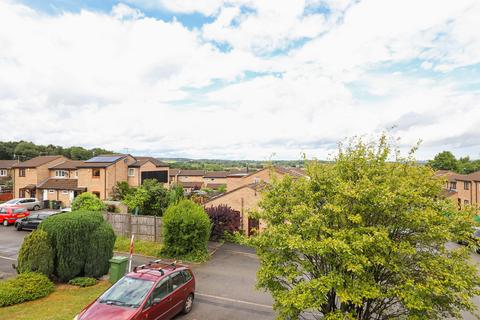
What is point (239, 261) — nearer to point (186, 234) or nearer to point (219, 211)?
point (186, 234)

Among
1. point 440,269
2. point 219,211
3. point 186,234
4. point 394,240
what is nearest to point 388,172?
point 394,240

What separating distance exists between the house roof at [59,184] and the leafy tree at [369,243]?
35.5m

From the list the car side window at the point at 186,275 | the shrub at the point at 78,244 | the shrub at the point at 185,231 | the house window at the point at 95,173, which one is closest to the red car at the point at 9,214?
the house window at the point at 95,173

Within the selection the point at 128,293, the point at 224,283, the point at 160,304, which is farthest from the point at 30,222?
the point at 160,304

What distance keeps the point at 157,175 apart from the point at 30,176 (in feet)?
52.0

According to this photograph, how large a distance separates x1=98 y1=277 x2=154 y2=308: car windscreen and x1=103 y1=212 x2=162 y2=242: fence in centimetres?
1109

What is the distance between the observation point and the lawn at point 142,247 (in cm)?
1838

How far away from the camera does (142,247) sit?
1928 centimetres

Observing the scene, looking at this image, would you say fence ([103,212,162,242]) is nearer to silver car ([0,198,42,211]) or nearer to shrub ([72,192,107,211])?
shrub ([72,192,107,211])

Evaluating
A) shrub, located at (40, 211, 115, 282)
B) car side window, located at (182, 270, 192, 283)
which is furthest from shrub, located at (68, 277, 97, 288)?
car side window, located at (182, 270, 192, 283)

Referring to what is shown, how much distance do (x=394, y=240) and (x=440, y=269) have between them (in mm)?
995

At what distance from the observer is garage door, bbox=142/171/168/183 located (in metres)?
41.0

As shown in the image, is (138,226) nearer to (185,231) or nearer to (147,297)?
(185,231)

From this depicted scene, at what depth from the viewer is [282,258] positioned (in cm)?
738
